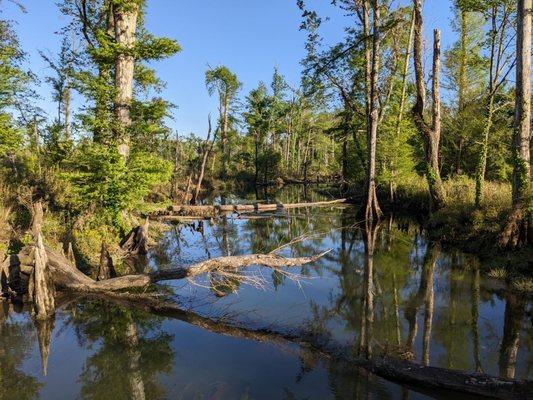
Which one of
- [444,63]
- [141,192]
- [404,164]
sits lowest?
[141,192]

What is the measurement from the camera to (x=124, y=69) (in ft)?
40.7

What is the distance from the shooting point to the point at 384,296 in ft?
29.7

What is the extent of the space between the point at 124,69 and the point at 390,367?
11.0m

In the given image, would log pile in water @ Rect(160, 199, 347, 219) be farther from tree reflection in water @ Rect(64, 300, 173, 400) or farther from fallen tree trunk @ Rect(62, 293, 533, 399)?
fallen tree trunk @ Rect(62, 293, 533, 399)

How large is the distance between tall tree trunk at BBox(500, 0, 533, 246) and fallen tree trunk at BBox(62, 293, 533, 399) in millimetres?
6931

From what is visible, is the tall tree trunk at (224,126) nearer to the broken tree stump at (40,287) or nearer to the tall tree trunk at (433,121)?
the tall tree trunk at (433,121)

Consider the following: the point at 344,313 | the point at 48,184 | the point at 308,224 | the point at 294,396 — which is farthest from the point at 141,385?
the point at 308,224

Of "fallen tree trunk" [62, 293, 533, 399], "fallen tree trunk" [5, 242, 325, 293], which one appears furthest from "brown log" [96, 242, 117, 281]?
"fallen tree trunk" [62, 293, 533, 399]

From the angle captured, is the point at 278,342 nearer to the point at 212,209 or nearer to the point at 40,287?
the point at 40,287

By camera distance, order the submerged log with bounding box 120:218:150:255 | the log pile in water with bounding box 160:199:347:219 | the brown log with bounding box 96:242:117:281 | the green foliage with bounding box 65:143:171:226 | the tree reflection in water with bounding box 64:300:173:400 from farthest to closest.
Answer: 1. the log pile in water with bounding box 160:199:347:219
2. the submerged log with bounding box 120:218:150:255
3. the green foliage with bounding box 65:143:171:226
4. the brown log with bounding box 96:242:117:281
5. the tree reflection in water with bounding box 64:300:173:400

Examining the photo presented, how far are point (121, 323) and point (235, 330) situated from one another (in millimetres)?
2152

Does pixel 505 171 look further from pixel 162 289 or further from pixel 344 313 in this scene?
pixel 162 289

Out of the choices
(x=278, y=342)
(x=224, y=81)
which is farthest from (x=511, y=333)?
(x=224, y=81)

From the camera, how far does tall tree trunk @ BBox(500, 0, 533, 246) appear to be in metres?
10.7
